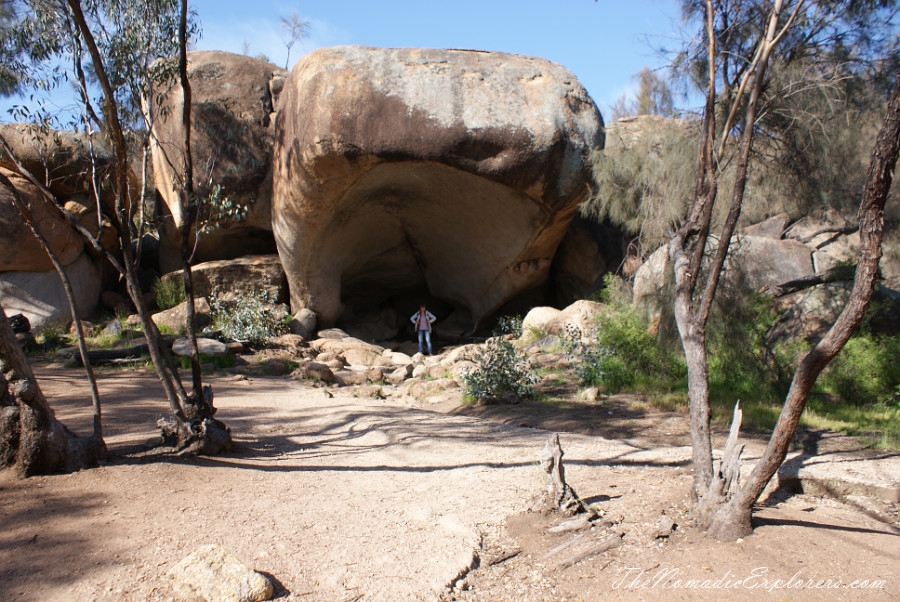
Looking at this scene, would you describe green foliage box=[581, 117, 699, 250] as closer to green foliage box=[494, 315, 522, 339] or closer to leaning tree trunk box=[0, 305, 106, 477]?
green foliage box=[494, 315, 522, 339]

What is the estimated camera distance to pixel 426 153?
9906 millimetres

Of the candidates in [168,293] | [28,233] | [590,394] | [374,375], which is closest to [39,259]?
[28,233]

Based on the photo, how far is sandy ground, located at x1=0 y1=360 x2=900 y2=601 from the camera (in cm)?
301

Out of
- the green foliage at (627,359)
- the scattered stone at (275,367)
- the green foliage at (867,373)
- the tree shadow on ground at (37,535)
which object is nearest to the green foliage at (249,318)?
the scattered stone at (275,367)

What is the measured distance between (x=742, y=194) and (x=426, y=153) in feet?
20.2

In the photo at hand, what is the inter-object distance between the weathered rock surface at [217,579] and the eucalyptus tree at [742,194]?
2.27 m

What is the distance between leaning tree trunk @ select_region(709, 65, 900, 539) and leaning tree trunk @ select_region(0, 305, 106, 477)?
3.77 metres

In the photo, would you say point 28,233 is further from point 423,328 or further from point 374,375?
point 423,328

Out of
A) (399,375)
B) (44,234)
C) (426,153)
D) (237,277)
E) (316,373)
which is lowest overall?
(399,375)

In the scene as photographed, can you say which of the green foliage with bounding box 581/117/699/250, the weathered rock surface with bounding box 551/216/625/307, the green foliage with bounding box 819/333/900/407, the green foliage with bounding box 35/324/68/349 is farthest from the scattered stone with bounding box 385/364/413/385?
the green foliage with bounding box 819/333/900/407

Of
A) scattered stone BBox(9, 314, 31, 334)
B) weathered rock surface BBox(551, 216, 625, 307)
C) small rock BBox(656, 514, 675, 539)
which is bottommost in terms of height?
small rock BBox(656, 514, 675, 539)

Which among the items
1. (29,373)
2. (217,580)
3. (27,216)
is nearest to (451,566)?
(217,580)

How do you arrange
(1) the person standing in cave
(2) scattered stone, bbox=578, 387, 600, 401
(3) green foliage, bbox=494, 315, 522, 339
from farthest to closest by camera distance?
(1) the person standing in cave → (3) green foliage, bbox=494, 315, 522, 339 → (2) scattered stone, bbox=578, 387, 600, 401

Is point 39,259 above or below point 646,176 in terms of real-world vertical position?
below
